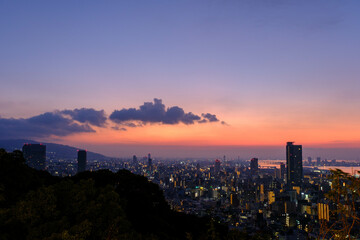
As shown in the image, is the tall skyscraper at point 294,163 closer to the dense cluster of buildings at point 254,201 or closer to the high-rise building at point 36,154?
the dense cluster of buildings at point 254,201

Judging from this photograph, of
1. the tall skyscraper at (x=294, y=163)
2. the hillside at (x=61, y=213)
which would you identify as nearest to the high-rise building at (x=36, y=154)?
the tall skyscraper at (x=294, y=163)

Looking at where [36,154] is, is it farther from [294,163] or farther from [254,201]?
[294,163]

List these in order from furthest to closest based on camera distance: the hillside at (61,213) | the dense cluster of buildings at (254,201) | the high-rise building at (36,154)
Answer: the high-rise building at (36,154) < the dense cluster of buildings at (254,201) < the hillside at (61,213)

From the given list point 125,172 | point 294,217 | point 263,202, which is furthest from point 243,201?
point 125,172

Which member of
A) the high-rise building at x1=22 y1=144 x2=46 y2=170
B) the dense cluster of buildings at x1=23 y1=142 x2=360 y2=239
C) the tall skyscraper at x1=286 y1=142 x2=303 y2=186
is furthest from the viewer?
the tall skyscraper at x1=286 y1=142 x2=303 y2=186

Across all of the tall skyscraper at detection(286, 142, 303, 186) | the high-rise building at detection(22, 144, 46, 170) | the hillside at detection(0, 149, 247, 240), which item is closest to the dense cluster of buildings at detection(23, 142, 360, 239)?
the high-rise building at detection(22, 144, 46, 170)

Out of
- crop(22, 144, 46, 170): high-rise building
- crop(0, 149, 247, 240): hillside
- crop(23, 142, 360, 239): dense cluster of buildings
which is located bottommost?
crop(23, 142, 360, 239): dense cluster of buildings

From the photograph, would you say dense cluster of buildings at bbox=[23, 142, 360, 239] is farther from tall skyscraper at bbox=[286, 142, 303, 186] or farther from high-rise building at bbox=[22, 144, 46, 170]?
tall skyscraper at bbox=[286, 142, 303, 186]

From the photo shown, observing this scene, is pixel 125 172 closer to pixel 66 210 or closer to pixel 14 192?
pixel 14 192
